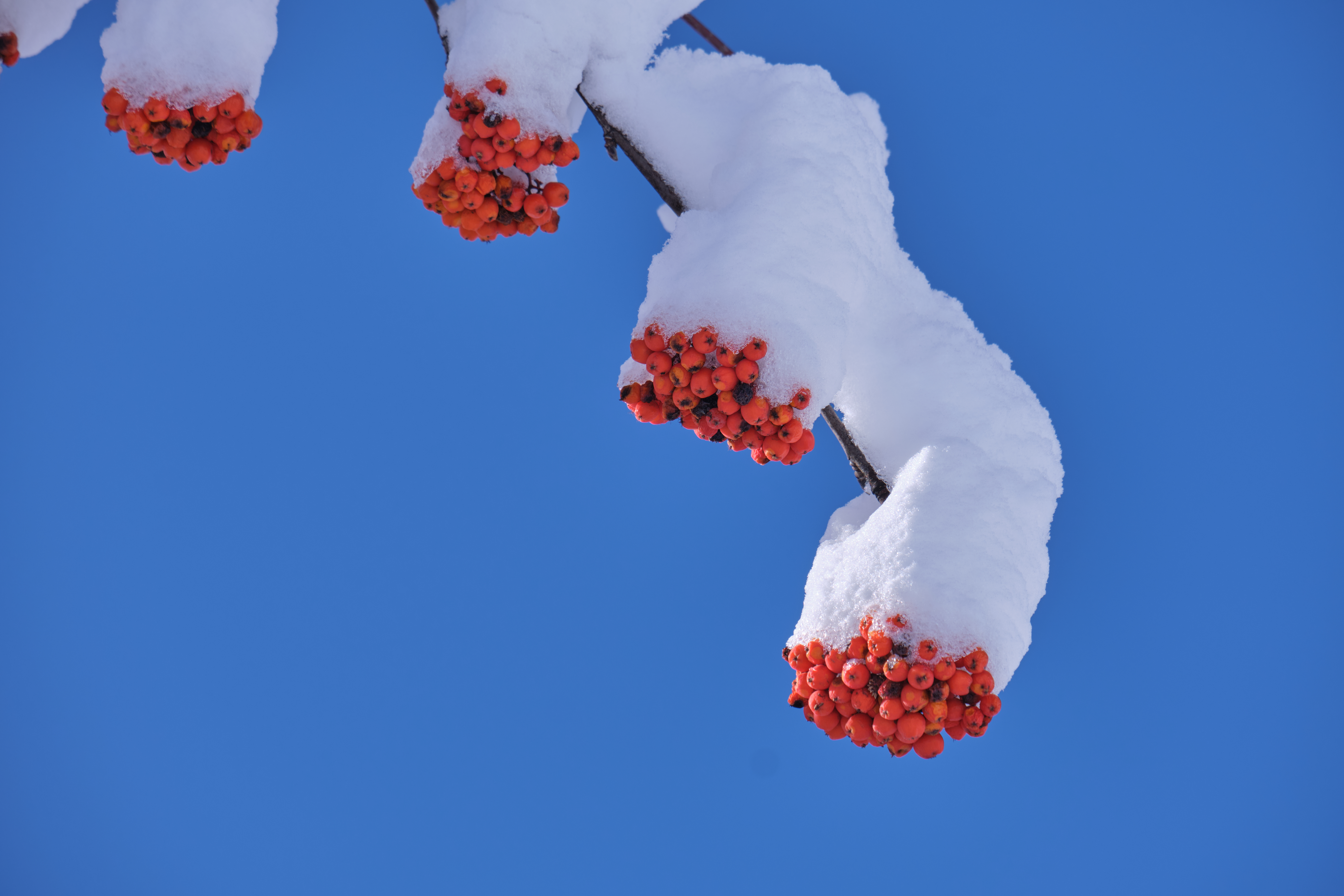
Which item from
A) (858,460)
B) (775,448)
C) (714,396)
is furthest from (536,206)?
(858,460)

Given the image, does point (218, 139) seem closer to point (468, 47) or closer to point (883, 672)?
point (468, 47)

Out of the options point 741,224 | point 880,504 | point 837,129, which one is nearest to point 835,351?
point 741,224

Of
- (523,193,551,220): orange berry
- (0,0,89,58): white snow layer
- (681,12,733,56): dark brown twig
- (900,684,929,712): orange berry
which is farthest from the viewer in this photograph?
(0,0,89,58): white snow layer

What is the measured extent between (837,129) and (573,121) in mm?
731

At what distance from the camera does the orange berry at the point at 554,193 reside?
194cm

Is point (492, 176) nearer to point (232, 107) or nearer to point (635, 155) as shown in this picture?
point (635, 155)

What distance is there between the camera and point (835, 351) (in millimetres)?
1881

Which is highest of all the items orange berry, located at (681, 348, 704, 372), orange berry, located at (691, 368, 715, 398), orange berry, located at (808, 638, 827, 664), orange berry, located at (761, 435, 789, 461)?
orange berry, located at (681, 348, 704, 372)

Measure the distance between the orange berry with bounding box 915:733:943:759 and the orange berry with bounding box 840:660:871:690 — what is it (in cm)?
18

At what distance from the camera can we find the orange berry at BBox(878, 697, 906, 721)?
1690 mm

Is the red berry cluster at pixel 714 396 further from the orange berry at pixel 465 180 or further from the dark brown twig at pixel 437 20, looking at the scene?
the dark brown twig at pixel 437 20

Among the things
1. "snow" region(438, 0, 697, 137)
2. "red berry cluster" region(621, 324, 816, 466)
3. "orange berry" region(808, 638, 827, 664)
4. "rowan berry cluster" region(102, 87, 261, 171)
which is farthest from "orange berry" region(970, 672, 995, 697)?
"rowan berry cluster" region(102, 87, 261, 171)

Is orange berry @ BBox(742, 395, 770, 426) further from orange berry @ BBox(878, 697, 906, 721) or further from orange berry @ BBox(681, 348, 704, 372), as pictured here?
orange berry @ BBox(878, 697, 906, 721)

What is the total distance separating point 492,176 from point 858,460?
120cm
